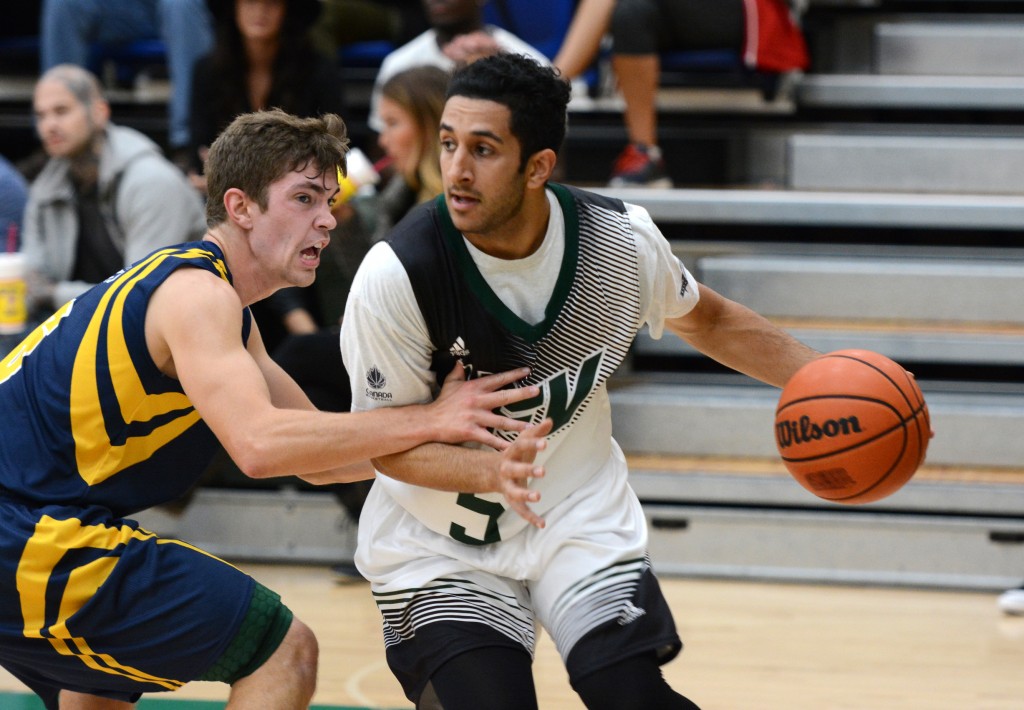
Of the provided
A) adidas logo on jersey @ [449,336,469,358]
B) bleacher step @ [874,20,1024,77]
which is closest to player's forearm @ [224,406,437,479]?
adidas logo on jersey @ [449,336,469,358]

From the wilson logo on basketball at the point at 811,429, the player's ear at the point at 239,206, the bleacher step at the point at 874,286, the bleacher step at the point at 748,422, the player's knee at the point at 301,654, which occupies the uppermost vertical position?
the player's ear at the point at 239,206

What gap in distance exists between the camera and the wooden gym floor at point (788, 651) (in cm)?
400

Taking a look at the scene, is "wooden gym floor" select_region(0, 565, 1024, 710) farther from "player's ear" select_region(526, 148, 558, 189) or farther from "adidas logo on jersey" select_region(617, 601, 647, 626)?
"player's ear" select_region(526, 148, 558, 189)

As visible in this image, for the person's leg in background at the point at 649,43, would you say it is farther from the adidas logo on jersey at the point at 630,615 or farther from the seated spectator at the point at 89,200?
the adidas logo on jersey at the point at 630,615

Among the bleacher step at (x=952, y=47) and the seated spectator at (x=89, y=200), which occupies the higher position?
the bleacher step at (x=952, y=47)

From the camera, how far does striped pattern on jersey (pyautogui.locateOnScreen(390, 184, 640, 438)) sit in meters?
2.66

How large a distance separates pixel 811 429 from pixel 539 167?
0.76 m

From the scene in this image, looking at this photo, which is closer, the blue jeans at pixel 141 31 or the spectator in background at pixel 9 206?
the spectator in background at pixel 9 206

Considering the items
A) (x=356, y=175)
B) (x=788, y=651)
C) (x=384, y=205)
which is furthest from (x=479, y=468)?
(x=356, y=175)

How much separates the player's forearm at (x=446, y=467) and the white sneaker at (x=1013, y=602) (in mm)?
2844

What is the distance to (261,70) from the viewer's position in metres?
5.71

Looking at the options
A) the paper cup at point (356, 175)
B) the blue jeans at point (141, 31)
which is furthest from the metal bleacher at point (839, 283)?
the paper cup at point (356, 175)

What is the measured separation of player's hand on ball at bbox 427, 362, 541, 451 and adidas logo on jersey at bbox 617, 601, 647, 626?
399 mm

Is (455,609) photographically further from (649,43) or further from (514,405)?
(649,43)
